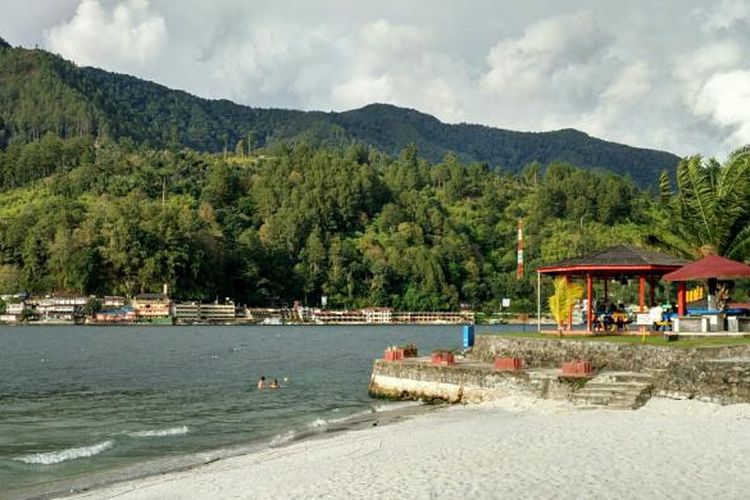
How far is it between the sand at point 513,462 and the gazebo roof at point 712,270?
10.8 m

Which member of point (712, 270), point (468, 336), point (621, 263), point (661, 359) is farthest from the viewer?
point (468, 336)

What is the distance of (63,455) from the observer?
22.9 metres

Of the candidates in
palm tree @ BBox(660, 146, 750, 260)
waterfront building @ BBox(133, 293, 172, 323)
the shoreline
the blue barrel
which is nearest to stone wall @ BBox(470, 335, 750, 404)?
the shoreline

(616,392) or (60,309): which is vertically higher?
(60,309)

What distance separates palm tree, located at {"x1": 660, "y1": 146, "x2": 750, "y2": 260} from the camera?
39.5m

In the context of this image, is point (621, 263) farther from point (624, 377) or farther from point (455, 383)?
point (624, 377)

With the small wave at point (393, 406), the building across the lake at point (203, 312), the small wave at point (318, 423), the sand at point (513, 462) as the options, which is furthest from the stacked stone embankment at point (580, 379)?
the building across the lake at point (203, 312)

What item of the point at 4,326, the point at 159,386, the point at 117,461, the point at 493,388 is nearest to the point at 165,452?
the point at 117,461

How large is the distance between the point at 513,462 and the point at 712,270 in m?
18.7

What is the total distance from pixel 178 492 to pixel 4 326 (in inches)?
6848

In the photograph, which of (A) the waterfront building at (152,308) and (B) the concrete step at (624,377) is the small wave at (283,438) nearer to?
(B) the concrete step at (624,377)

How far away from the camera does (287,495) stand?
1398 centimetres

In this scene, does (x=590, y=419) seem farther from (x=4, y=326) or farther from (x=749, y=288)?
(x=4, y=326)

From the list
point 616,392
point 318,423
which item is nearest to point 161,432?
point 318,423
